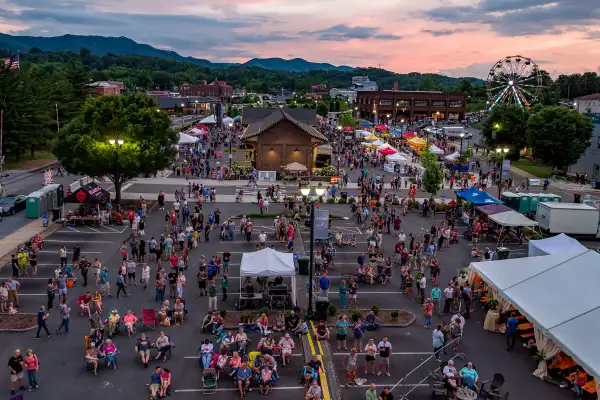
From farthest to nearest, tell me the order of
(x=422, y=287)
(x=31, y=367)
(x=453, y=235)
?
(x=453, y=235)
(x=422, y=287)
(x=31, y=367)

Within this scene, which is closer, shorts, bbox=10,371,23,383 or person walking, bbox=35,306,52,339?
shorts, bbox=10,371,23,383

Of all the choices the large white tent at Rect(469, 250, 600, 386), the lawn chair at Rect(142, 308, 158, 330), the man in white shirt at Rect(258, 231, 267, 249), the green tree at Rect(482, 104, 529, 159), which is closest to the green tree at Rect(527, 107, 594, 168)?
the green tree at Rect(482, 104, 529, 159)

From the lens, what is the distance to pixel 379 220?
3161 centimetres

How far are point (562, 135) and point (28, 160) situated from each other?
54154 mm

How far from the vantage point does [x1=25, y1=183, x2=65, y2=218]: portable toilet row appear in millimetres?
33094

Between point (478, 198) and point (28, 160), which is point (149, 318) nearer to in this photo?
point (478, 198)

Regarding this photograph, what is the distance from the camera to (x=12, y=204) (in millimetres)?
34281

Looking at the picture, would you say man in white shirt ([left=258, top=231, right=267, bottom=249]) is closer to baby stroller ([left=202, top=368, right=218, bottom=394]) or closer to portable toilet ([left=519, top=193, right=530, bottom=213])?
baby stroller ([left=202, top=368, right=218, bottom=394])

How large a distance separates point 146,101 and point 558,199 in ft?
93.7

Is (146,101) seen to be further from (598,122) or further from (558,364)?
(598,122)

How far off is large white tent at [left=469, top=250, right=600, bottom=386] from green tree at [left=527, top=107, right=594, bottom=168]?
37.9 m

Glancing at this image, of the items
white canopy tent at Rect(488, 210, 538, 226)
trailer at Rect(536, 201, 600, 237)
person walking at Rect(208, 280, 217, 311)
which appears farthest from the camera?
trailer at Rect(536, 201, 600, 237)

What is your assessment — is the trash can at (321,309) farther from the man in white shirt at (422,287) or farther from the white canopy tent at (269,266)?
the man in white shirt at (422,287)

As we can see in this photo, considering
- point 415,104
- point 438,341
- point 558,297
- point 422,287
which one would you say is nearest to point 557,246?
point 422,287
